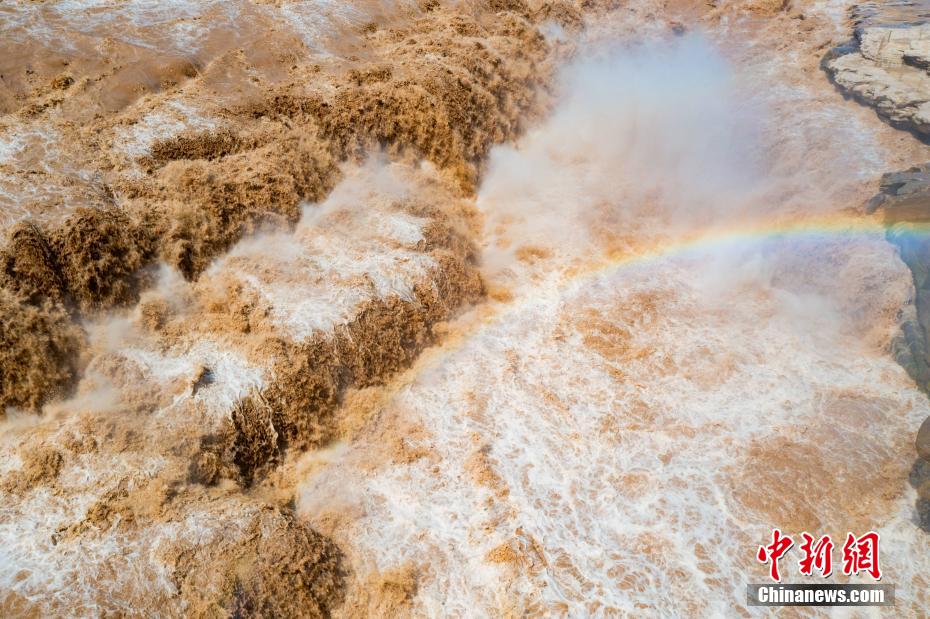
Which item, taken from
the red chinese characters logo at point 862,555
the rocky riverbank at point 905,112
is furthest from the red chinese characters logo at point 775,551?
the rocky riverbank at point 905,112

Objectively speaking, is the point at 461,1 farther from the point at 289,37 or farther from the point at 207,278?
the point at 207,278

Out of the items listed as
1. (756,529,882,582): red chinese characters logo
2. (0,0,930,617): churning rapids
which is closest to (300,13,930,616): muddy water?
(0,0,930,617): churning rapids

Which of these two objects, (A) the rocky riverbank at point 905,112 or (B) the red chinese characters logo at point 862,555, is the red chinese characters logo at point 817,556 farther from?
(A) the rocky riverbank at point 905,112

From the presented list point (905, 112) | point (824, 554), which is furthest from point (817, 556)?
point (905, 112)

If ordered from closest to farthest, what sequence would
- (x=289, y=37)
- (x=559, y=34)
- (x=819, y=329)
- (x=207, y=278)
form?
(x=207, y=278), (x=819, y=329), (x=289, y=37), (x=559, y=34)

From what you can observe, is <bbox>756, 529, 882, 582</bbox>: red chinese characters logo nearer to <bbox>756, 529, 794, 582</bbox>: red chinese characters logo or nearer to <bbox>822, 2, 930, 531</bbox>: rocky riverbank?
<bbox>756, 529, 794, 582</bbox>: red chinese characters logo

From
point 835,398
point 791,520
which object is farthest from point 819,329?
point 791,520
